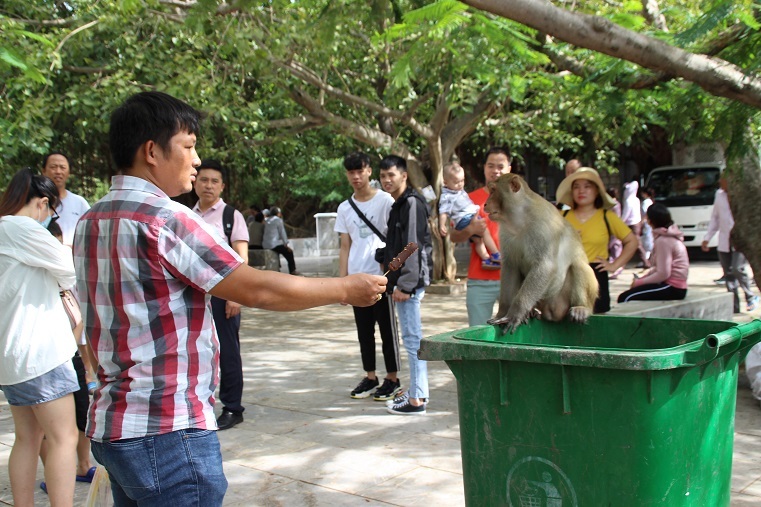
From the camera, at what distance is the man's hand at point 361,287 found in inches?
87.3

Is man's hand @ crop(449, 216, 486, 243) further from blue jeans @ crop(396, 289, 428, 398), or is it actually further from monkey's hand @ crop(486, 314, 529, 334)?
monkey's hand @ crop(486, 314, 529, 334)

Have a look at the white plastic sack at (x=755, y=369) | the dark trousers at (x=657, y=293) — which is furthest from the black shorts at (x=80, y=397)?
the dark trousers at (x=657, y=293)

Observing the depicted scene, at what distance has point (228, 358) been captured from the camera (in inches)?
212

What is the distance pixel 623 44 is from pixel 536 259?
1.24 metres

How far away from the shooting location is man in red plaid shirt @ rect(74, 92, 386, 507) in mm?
2045

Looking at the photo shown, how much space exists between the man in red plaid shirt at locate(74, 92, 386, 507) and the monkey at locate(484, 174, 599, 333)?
190cm

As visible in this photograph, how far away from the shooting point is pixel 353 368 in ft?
24.0

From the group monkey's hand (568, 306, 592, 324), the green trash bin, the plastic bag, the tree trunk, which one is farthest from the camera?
the tree trunk

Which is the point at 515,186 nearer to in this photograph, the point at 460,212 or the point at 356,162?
the point at 460,212

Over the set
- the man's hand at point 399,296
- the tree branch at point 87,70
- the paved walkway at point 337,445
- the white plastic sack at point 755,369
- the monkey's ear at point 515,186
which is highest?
the tree branch at point 87,70

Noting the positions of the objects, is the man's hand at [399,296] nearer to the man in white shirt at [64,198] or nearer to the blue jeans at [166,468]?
the man in white shirt at [64,198]

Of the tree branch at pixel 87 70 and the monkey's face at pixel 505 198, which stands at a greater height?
the tree branch at pixel 87 70

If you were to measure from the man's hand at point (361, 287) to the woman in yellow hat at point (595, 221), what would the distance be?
3.47m

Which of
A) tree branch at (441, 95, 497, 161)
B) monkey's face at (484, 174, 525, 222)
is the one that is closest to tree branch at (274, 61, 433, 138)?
tree branch at (441, 95, 497, 161)
